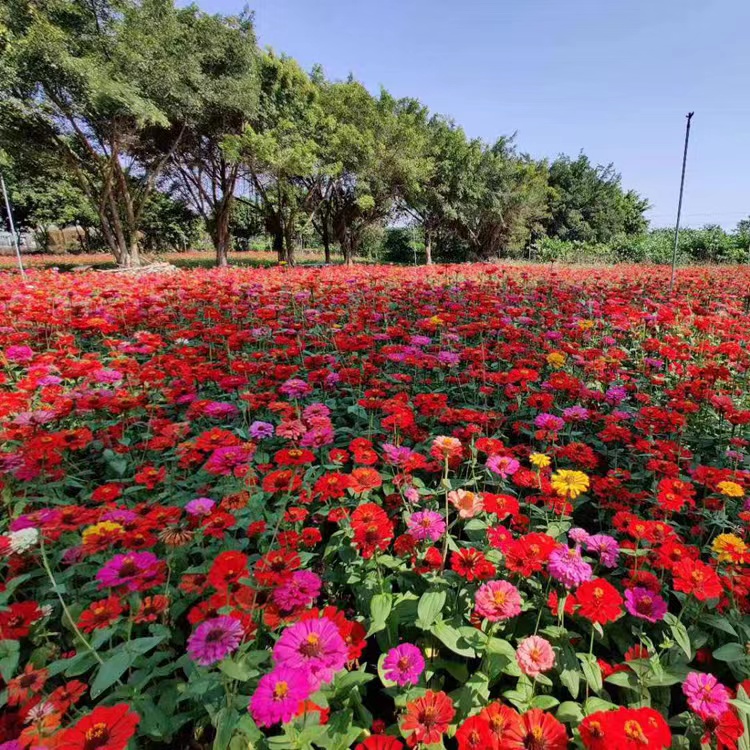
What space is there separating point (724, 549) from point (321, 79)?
20.9 m

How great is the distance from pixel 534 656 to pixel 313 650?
570mm

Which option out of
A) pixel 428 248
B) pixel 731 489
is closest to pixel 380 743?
pixel 731 489

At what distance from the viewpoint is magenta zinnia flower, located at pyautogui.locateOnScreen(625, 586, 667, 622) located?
1186mm

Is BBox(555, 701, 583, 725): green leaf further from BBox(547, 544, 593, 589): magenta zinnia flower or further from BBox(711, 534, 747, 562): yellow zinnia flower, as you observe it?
BBox(711, 534, 747, 562): yellow zinnia flower

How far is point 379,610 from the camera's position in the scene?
132 centimetres

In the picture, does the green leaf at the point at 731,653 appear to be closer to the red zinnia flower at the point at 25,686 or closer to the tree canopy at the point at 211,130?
the red zinnia flower at the point at 25,686

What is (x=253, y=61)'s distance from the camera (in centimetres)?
1402

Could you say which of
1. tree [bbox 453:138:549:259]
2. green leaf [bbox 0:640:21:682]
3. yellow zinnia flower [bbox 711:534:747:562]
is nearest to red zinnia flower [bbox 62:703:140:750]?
green leaf [bbox 0:640:21:682]

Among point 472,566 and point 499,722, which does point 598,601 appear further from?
point 499,722

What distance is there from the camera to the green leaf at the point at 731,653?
120 centimetres

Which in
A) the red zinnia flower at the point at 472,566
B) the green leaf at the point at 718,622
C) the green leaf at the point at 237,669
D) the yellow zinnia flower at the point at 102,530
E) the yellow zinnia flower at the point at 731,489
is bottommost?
the green leaf at the point at 718,622

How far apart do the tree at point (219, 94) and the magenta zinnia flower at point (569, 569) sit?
15475mm

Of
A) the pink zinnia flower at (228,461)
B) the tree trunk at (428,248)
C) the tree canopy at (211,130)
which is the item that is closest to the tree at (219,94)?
the tree canopy at (211,130)

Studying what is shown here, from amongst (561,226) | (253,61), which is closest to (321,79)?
(253,61)
